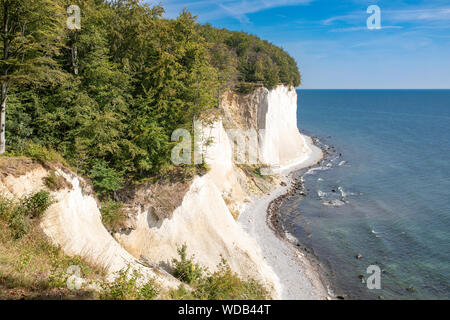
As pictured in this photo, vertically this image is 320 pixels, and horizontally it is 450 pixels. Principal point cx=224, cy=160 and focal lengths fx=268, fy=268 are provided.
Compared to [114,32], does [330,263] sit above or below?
below

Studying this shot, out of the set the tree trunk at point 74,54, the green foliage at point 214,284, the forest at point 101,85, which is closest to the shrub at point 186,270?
the green foliage at point 214,284

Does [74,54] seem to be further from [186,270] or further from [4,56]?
[186,270]

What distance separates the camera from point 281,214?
35844mm

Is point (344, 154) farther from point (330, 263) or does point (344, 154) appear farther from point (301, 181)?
point (330, 263)

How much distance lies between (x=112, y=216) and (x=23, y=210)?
6608mm

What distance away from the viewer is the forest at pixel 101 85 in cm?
1347

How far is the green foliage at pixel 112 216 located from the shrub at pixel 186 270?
4.49m

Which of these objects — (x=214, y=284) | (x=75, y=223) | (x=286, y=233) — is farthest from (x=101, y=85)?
(x=286, y=233)

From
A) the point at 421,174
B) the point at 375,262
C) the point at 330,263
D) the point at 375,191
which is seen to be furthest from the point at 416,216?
the point at 421,174

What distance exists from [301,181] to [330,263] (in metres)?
22.9

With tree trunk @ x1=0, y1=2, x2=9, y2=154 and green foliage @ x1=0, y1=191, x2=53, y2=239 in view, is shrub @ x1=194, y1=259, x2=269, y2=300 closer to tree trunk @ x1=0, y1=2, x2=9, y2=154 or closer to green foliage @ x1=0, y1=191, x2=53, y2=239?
green foliage @ x1=0, y1=191, x2=53, y2=239

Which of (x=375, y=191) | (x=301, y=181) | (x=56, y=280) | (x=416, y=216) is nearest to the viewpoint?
(x=56, y=280)

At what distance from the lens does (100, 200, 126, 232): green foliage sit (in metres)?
16.9

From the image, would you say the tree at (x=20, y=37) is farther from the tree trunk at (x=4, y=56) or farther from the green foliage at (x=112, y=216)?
the green foliage at (x=112, y=216)
